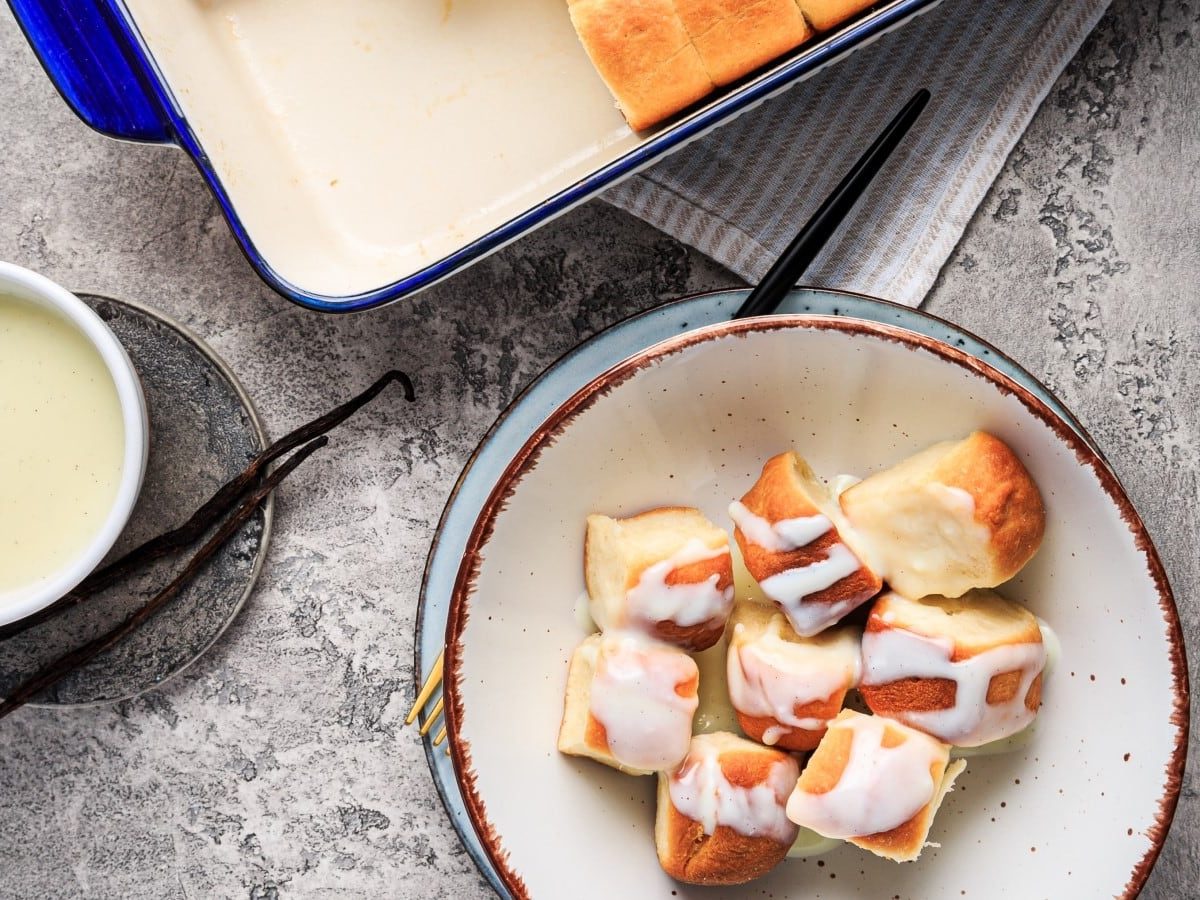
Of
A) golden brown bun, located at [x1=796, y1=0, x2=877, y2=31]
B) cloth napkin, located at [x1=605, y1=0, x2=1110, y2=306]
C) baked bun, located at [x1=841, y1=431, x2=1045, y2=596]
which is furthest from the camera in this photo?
cloth napkin, located at [x1=605, y1=0, x2=1110, y2=306]

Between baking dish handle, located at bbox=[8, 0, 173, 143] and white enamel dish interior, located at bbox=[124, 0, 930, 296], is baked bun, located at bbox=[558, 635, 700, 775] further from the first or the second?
baking dish handle, located at bbox=[8, 0, 173, 143]

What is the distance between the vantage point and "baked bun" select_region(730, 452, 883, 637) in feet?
3.13

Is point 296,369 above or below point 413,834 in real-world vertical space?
above

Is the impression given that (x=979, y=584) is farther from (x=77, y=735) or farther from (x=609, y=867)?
(x=77, y=735)

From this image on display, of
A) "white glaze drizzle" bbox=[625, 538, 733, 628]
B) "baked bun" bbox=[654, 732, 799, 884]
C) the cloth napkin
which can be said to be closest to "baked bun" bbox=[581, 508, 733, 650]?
"white glaze drizzle" bbox=[625, 538, 733, 628]

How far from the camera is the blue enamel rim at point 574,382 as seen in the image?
1.05m

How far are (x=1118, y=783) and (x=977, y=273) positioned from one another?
1.83 ft

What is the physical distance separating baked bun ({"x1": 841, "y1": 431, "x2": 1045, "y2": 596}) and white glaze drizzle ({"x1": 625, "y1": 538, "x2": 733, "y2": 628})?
16cm

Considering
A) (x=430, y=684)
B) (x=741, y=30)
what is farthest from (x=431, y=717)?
(x=741, y=30)

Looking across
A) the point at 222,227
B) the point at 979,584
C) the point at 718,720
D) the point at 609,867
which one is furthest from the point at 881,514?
the point at 222,227

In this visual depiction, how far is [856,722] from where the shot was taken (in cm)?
95

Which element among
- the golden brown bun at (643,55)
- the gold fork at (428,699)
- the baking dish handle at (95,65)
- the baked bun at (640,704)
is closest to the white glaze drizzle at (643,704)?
the baked bun at (640,704)

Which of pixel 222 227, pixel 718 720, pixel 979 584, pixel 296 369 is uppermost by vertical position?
pixel 222 227

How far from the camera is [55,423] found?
3.50 ft
